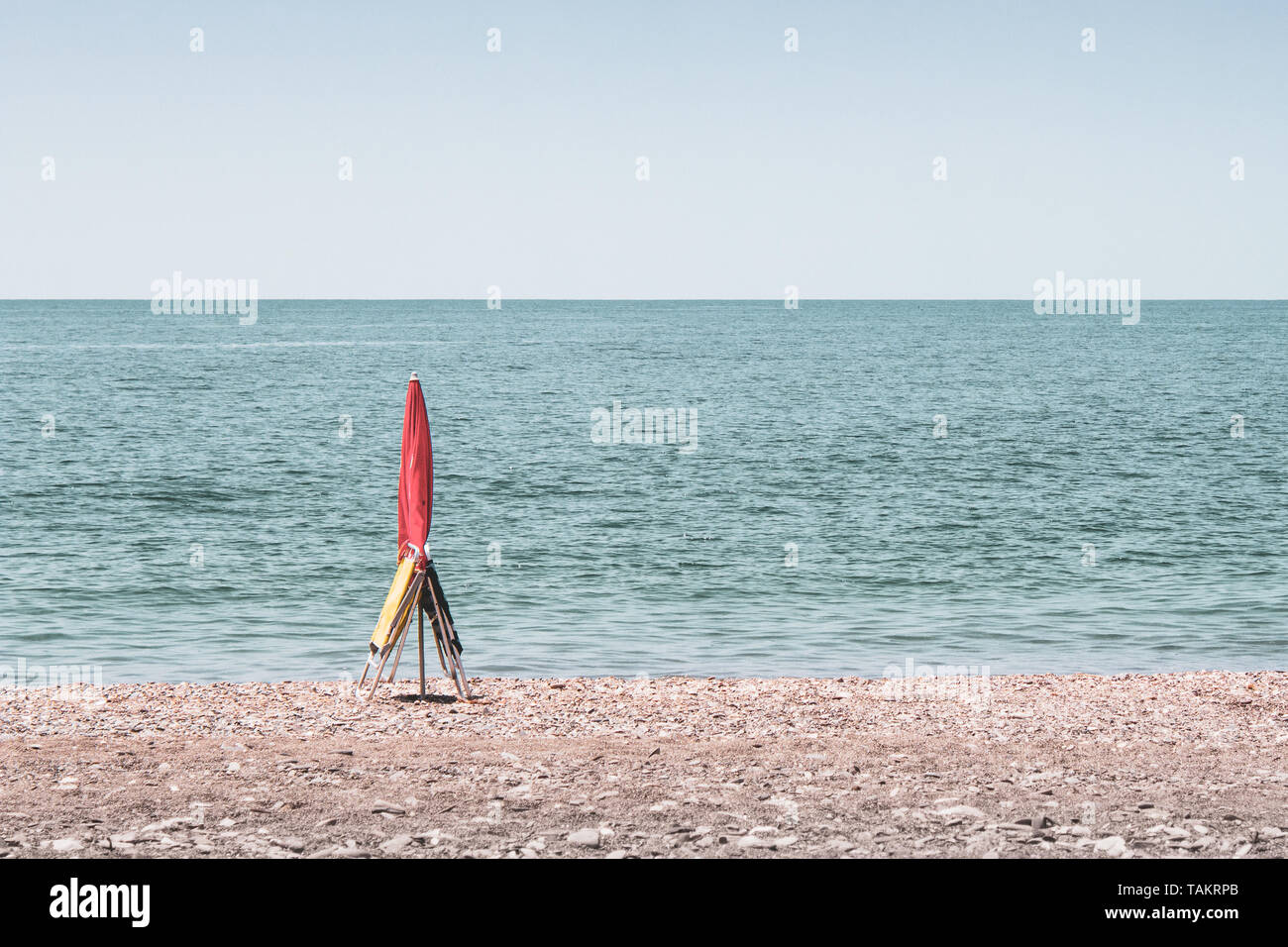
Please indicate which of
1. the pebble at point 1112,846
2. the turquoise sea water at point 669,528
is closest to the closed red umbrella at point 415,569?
the turquoise sea water at point 669,528

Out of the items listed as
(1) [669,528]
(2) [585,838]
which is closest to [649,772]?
(2) [585,838]

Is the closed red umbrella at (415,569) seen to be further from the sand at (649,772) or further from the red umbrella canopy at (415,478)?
the sand at (649,772)

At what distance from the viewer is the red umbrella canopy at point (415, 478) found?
512 inches

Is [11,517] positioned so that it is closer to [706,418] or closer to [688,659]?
[688,659]

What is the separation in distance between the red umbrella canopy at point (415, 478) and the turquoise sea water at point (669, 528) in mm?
3483

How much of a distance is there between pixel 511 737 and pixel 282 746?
2.01m

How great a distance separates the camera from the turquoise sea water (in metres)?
18.2

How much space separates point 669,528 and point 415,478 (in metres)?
17.2

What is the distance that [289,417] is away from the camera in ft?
190

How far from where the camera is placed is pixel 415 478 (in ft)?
43.3

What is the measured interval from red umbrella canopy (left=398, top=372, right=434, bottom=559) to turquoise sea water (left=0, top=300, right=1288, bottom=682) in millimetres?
3483

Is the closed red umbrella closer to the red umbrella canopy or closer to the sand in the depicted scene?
the red umbrella canopy

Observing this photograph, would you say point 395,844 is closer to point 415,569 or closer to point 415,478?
point 415,569
